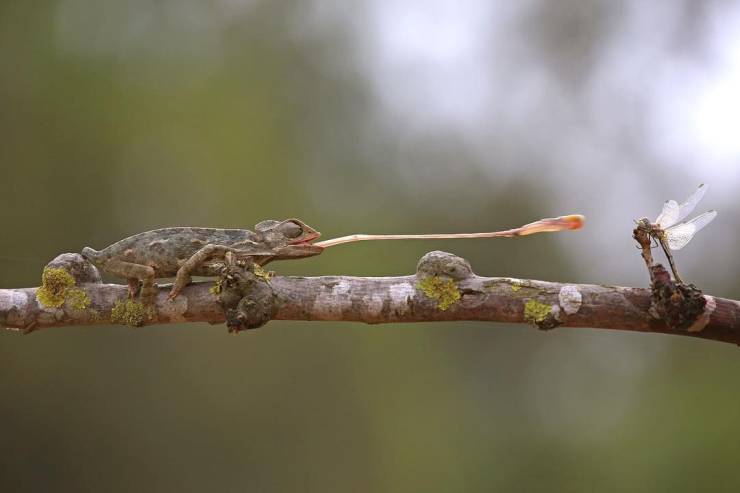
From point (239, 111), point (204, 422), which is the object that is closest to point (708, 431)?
point (204, 422)

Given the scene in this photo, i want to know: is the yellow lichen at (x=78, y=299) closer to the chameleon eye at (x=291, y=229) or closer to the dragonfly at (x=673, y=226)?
the chameleon eye at (x=291, y=229)

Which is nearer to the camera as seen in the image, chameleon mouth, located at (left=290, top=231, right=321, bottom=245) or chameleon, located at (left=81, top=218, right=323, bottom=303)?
chameleon, located at (left=81, top=218, right=323, bottom=303)

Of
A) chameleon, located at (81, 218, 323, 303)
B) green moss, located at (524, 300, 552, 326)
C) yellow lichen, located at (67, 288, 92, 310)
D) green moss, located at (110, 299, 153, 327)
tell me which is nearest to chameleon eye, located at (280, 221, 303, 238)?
chameleon, located at (81, 218, 323, 303)

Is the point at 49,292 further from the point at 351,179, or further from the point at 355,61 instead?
the point at 355,61

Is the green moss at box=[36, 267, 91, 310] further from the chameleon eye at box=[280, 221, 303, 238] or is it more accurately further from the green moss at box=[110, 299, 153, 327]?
the chameleon eye at box=[280, 221, 303, 238]

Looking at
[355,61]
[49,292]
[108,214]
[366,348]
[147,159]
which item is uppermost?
[355,61]

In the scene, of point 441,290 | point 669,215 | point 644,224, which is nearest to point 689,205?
point 669,215
